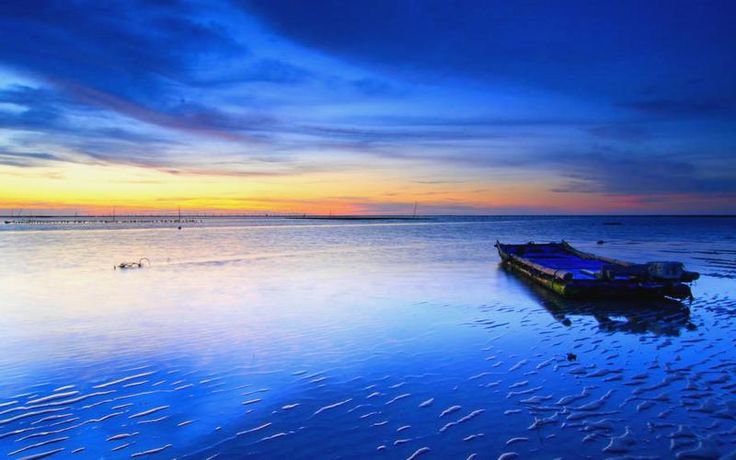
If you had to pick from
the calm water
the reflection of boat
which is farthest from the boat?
the calm water

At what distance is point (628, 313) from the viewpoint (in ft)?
47.2

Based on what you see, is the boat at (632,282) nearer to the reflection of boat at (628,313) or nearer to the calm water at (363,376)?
the reflection of boat at (628,313)

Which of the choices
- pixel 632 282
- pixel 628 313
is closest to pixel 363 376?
pixel 628 313

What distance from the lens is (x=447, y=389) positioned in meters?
8.11

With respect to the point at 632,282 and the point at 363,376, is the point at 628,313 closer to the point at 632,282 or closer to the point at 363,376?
the point at 632,282

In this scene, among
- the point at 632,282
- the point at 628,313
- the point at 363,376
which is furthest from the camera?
the point at 632,282

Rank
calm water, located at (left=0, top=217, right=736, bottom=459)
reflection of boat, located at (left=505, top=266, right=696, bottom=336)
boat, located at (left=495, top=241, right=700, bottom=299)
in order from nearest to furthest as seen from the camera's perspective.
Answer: calm water, located at (left=0, top=217, right=736, bottom=459) < reflection of boat, located at (left=505, top=266, right=696, bottom=336) < boat, located at (left=495, top=241, right=700, bottom=299)

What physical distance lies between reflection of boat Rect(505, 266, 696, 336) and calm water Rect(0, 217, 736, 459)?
3.3 inches

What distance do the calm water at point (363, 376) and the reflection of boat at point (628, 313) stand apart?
0.08m

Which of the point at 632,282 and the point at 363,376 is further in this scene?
the point at 632,282

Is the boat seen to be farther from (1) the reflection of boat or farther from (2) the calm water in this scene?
(2) the calm water

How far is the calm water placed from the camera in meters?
6.25

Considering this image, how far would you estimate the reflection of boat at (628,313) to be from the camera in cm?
1259

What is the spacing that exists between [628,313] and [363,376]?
9.68 metres
